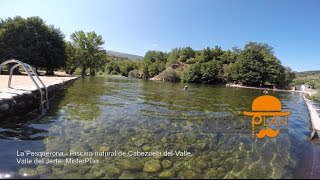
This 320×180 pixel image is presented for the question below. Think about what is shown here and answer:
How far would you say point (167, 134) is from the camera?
25.6ft

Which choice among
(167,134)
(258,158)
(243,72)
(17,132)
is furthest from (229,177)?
(243,72)

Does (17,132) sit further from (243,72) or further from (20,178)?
(243,72)

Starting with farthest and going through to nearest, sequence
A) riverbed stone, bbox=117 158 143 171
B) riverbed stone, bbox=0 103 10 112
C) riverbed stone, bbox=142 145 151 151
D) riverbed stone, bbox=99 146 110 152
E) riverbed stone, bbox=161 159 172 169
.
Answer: riverbed stone, bbox=0 103 10 112 → riverbed stone, bbox=142 145 151 151 → riverbed stone, bbox=99 146 110 152 → riverbed stone, bbox=161 159 172 169 → riverbed stone, bbox=117 158 143 171

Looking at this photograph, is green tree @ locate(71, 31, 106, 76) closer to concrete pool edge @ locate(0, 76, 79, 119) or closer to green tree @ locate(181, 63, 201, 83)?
green tree @ locate(181, 63, 201, 83)

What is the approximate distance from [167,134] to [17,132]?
4.61 m

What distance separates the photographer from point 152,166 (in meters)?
5.22

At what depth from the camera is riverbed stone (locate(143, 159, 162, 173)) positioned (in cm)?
502

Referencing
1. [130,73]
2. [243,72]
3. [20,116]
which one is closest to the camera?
[20,116]

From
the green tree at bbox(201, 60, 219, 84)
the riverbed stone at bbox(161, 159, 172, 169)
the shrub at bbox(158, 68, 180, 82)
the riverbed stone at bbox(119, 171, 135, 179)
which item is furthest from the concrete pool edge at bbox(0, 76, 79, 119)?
the shrub at bbox(158, 68, 180, 82)

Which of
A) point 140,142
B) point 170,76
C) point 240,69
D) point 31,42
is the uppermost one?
point 31,42

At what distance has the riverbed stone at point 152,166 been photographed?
16.5 ft

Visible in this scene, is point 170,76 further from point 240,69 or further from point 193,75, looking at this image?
point 240,69

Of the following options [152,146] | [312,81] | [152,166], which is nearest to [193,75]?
[312,81]

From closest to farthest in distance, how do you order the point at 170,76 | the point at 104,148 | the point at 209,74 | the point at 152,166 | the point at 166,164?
the point at 152,166 < the point at 166,164 < the point at 104,148 < the point at 209,74 < the point at 170,76
